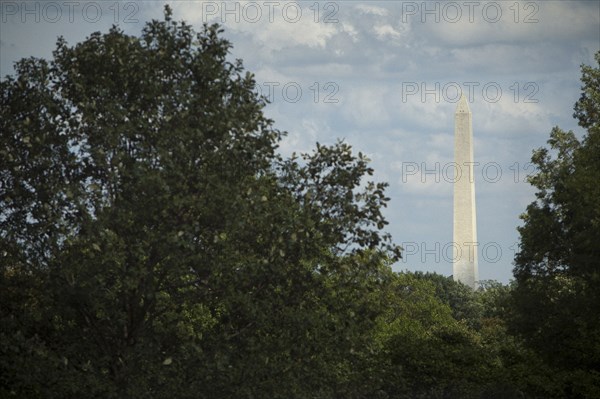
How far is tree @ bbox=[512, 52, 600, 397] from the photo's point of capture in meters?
34.9

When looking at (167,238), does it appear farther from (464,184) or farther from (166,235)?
(464,184)

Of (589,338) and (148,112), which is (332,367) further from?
(589,338)

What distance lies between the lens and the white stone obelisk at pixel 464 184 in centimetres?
7738

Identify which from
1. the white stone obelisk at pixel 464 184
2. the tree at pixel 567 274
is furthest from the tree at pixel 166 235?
the white stone obelisk at pixel 464 184

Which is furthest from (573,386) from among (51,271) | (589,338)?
(51,271)

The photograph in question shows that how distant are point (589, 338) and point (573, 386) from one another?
1.65 metres

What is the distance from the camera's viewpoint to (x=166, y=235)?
2003 centimetres

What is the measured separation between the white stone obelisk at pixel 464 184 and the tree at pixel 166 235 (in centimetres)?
5572

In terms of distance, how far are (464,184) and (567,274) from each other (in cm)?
4172

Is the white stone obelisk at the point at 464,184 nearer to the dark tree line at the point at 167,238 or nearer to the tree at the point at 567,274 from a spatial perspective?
the tree at the point at 567,274

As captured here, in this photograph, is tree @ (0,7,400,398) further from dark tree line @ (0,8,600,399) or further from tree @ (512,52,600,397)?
tree @ (512,52,600,397)

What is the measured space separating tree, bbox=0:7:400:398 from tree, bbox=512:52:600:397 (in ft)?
46.8

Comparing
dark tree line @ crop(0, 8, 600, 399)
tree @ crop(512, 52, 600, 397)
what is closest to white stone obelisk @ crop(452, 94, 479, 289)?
tree @ crop(512, 52, 600, 397)

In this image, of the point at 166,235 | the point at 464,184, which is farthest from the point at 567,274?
the point at 464,184
